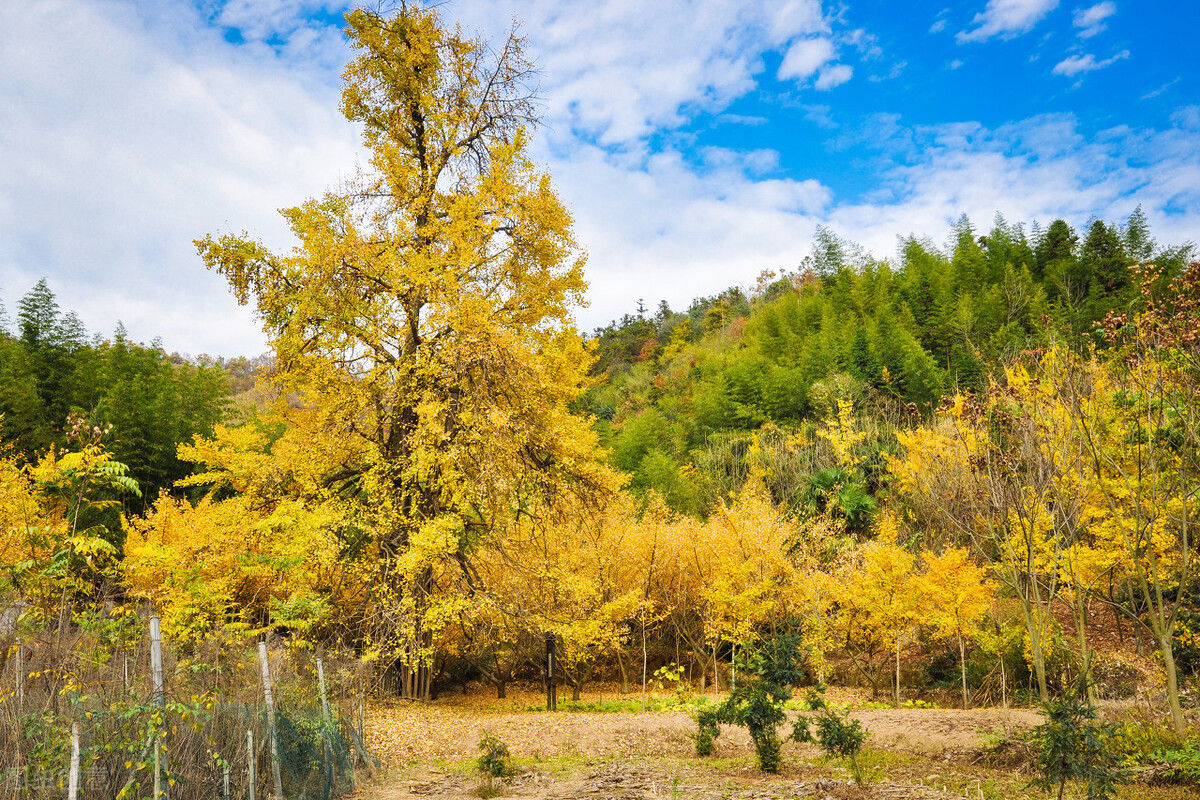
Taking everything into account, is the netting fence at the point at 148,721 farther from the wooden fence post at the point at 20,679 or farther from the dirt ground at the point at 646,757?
the dirt ground at the point at 646,757

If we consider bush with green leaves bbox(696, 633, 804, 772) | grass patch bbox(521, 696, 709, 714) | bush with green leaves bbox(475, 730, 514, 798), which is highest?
bush with green leaves bbox(696, 633, 804, 772)

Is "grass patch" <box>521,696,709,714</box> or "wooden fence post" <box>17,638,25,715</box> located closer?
"wooden fence post" <box>17,638,25,715</box>

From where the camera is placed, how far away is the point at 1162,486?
10.3 meters

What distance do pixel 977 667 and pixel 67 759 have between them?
17.7 m

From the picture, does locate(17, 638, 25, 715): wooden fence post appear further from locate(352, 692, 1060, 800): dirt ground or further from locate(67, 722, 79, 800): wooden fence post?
locate(352, 692, 1060, 800): dirt ground

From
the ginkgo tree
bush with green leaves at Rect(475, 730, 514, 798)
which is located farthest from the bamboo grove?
bush with green leaves at Rect(475, 730, 514, 798)

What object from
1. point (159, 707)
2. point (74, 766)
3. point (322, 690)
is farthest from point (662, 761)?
point (74, 766)

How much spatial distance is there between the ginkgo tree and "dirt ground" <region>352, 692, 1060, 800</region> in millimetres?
1472

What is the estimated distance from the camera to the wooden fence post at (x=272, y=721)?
5499 mm

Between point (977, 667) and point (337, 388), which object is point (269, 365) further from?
point (977, 667)

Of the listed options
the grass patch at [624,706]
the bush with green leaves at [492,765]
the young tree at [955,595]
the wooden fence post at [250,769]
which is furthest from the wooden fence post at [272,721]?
the young tree at [955,595]

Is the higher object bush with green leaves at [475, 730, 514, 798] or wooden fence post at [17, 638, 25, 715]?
wooden fence post at [17, 638, 25, 715]

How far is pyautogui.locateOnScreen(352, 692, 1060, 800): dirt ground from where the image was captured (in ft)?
21.7

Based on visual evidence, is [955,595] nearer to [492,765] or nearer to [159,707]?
[492,765]
